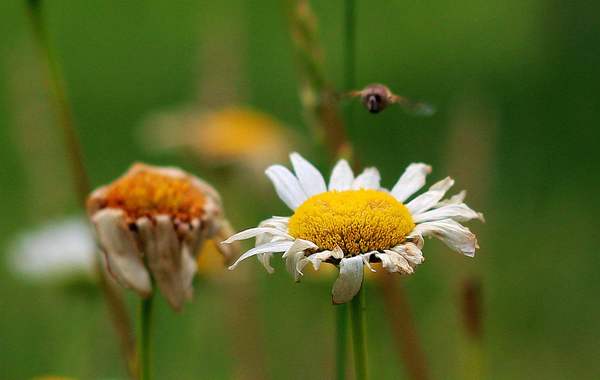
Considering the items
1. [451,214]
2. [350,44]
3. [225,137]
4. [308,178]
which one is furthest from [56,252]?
[451,214]

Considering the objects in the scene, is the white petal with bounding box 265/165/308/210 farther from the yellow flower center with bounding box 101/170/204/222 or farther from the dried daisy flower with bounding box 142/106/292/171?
the dried daisy flower with bounding box 142/106/292/171

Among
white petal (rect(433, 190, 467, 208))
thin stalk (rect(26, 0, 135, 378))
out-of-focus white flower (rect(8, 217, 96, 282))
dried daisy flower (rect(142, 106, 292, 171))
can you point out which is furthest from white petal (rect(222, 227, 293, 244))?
dried daisy flower (rect(142, 106, 292, 171))

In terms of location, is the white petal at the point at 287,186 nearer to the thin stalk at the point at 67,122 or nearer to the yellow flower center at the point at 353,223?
the yellow flower center at the point at 353,223

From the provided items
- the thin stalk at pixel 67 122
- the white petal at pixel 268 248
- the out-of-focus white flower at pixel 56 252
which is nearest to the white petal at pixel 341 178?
the white petal at pixel 268 248

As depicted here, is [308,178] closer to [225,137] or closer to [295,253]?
[295,253]

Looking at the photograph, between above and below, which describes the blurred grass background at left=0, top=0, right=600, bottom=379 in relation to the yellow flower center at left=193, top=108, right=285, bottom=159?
below

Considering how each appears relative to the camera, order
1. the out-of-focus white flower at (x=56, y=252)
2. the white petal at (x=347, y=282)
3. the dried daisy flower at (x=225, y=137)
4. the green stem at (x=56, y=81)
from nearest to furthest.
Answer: the white petal at (x=347, y=282) < the green stem at (x=56, y=81) < the out-of-focus white flower at (x=56, y=252) < the dried daisy flower at (x=225, y=137)

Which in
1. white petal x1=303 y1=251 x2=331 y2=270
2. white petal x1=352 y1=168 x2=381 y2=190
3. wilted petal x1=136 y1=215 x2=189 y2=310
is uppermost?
white petal x1=303 y1=251 x2=331 y2=270
